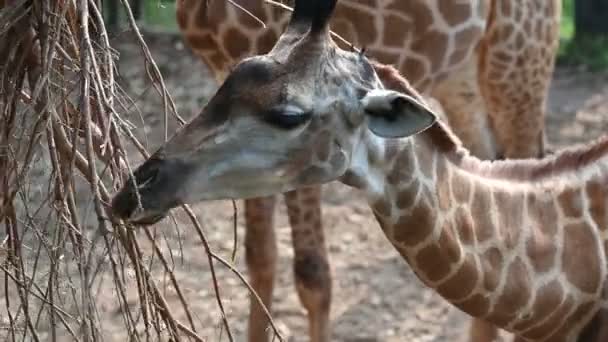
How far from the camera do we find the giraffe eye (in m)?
2.00

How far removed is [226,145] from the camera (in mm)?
1991

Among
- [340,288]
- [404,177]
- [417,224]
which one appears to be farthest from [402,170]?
[340,288]

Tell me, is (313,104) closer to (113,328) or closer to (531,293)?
(531,293)

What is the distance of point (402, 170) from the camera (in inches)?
87.3

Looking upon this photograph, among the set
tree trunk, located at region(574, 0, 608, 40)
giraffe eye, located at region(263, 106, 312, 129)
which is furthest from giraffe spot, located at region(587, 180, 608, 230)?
tree trunk, located at region(574, 0, 608, 40)

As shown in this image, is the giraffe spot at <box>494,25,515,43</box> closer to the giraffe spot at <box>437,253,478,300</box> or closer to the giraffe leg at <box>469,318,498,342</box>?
the giraffe leg at <box>469,318,498,342</box>

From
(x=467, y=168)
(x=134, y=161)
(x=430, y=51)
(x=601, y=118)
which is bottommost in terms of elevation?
(x=467, y=168)

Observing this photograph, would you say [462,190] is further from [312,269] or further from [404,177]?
[312,269]

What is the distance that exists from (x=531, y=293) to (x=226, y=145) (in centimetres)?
86

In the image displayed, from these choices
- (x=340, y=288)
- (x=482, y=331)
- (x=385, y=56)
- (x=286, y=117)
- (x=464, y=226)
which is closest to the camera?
(x=286, y=117)

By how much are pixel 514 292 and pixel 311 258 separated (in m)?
1.24

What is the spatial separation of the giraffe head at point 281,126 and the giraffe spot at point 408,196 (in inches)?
6.8

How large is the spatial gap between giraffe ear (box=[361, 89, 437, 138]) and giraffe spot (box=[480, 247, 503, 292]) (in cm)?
45

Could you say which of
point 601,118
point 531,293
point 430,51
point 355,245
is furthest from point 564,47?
point 531,293
